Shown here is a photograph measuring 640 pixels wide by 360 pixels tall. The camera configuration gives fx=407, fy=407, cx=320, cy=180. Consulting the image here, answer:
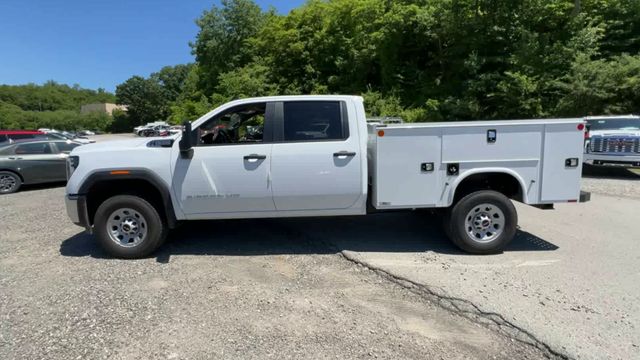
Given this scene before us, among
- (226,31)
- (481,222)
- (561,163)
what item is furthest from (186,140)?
(226,31)

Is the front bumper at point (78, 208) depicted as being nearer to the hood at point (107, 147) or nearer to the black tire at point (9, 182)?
the hood at point (107, 147)

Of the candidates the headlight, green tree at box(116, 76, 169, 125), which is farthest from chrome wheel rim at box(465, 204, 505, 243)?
green tree at box(116, 76, 169, 125)

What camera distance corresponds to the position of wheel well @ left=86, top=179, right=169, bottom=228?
5.21m

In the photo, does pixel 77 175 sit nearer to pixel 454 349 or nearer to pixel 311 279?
pixel 311 279

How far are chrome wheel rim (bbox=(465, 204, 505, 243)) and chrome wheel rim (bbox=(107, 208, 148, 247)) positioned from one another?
413 cm

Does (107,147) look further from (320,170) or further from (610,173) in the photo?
(610,173)

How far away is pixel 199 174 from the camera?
498 cm

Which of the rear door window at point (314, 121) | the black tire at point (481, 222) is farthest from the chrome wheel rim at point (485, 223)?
the rear door window at point (314, 121)

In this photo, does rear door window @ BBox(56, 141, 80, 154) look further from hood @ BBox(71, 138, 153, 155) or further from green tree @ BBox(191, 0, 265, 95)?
green tree @ BBox(191, 0, 265, 95)

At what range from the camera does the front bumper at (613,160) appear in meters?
11.3

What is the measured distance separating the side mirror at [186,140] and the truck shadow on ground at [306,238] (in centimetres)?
148

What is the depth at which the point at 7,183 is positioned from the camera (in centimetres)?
1116

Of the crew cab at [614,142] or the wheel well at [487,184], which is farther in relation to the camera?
the crew cab at [614,142]

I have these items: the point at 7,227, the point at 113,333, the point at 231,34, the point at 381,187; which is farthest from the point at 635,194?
the point at 231,34
